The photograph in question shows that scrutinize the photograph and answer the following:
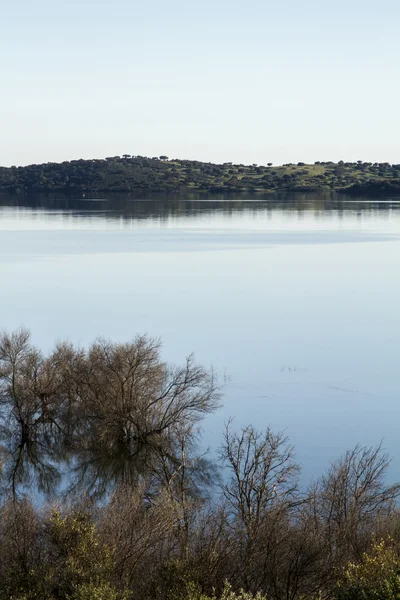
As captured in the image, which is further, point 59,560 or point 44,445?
point 44,445

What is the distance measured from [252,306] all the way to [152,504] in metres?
43.7

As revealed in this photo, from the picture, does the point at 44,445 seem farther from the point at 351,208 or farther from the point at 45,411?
the point at 351,208

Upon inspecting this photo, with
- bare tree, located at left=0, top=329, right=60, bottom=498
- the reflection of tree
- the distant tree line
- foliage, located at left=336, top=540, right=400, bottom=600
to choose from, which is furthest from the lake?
foliage, located at left=336, top=540, right=400, bottom=600

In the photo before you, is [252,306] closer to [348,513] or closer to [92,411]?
[92,411]

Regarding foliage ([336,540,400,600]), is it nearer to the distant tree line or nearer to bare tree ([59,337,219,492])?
the distant tree line

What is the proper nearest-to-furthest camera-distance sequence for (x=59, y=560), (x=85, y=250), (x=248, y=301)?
(x=59, y=560), (x=248, y=301), (x=85, y=250)

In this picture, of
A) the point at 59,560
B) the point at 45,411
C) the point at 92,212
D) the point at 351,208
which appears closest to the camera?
the point at 59,560

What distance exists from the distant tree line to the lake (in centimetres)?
332

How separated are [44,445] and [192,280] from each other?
151 ft

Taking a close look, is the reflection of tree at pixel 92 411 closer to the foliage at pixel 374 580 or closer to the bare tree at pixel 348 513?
the bare tree at pixel 348 513

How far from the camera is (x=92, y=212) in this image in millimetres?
169250

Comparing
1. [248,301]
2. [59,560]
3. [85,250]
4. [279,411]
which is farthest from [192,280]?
[59,560]

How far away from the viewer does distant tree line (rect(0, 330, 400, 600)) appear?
63.5ft

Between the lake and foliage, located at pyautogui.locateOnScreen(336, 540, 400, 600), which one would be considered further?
the lake
